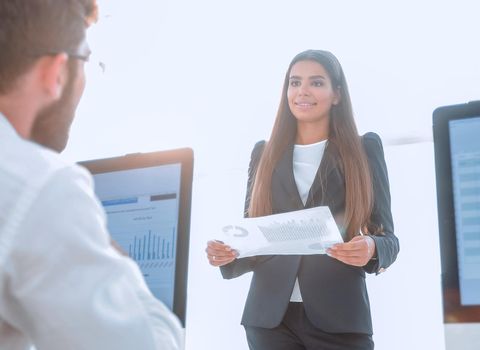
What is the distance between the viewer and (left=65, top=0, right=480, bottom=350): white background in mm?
2463

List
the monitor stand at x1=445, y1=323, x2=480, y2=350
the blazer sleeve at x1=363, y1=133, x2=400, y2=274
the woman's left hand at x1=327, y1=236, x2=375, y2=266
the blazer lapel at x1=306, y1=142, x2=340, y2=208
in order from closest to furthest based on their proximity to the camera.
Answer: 1. the monitor stand at x1=445, y1=323, x2=480, y2=350
2. the woman's left hand at x1=327, y1=236, x2=375, y2=266
3. the blazer sleeve at x1=363, y1=133, x2=400, y2=274
4. the blazer lapel at x1=306, y1=142, x2=340, y2=208

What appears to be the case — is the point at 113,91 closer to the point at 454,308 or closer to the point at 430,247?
the point at 430,247

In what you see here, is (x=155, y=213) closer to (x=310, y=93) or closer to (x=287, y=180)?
(x=287, y=180)

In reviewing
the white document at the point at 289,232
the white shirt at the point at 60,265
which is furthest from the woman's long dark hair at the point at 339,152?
the white shirt at the point at 60,265

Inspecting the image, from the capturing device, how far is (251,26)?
3262 mm

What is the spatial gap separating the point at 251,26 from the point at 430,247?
1501 millimetres

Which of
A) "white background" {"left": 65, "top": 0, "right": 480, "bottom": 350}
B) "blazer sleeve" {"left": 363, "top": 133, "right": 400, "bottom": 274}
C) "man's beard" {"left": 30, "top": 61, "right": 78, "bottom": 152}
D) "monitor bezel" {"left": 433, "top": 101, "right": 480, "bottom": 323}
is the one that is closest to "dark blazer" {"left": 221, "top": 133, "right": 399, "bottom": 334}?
"blazer sleeve" {"left": 363, "top": 133, "right": 400, "bottom": 274}

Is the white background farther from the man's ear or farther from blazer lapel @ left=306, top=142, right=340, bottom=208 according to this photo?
the man's ear

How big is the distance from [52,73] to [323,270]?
1243 millimetres

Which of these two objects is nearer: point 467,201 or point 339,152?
point 467,201

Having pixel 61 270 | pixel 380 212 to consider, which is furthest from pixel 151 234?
pixel 61 270

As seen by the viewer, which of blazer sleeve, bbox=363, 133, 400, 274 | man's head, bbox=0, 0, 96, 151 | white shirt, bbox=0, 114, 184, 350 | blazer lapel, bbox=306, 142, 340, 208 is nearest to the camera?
white shirt, bbox=0, 114, 184, 350

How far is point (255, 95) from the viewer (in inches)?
122

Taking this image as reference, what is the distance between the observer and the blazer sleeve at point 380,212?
176 cm
